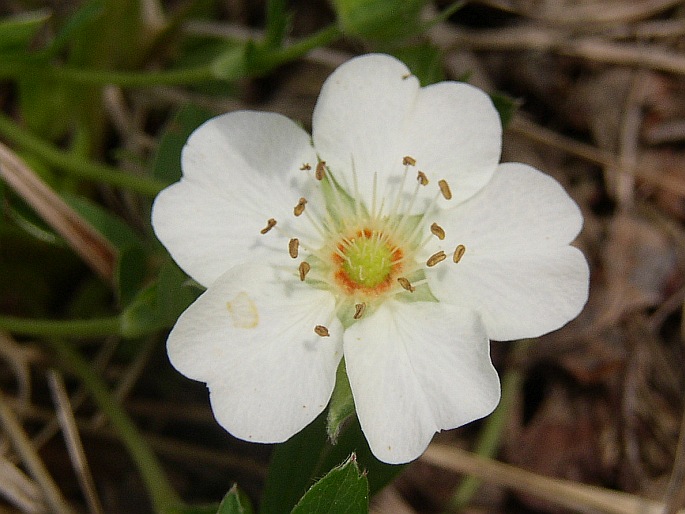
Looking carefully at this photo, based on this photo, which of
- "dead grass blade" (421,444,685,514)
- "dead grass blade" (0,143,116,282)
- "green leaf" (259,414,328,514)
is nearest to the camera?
"green leaf" (259,414,328,514)

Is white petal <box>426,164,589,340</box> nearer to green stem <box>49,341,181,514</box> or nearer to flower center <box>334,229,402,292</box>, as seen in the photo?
flower center <box>334,229,402,292</box>

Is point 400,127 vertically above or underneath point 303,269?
above

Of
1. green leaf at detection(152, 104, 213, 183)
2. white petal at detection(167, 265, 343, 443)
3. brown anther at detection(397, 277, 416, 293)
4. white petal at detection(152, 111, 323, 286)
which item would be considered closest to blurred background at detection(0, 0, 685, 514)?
green leaf at detection(152, 104, 213, 183)

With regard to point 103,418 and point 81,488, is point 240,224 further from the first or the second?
point 81,488

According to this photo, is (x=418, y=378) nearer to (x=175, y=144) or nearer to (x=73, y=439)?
(x=175, y=144)

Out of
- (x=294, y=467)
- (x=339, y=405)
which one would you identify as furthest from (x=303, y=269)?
(x=294, y=467)

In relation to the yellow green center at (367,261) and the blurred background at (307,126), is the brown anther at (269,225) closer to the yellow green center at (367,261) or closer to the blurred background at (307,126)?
the yellow green center at (367,261)

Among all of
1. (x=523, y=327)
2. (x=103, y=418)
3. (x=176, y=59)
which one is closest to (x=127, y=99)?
(x=176, y=59)
